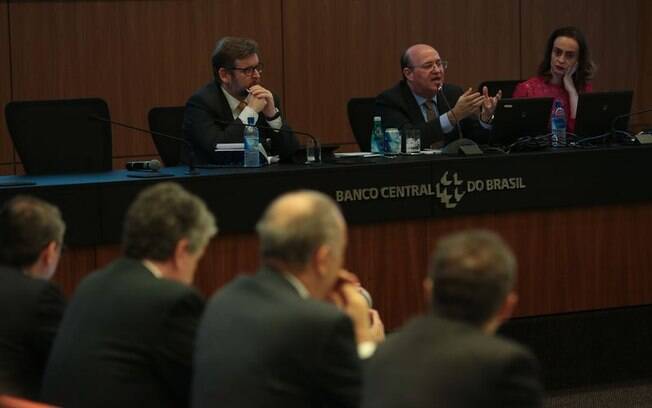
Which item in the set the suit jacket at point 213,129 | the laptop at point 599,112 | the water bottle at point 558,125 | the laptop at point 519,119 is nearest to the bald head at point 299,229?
the suit jacket at point 213,129

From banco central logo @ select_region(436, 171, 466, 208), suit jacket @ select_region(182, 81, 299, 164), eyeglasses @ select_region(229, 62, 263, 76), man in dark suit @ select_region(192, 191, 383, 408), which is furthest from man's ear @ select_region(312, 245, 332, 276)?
eyeglasses @ select_region(229, 62, 263, 76)

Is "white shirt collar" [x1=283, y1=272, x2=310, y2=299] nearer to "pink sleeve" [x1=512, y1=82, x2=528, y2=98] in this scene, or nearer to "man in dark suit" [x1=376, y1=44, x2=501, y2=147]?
"man in dark suit" [x1=376, y1=44, x2=501, y2=147]

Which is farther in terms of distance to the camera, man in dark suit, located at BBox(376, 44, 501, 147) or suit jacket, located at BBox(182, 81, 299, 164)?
man in dark suit, located at BBox(376, 44, 501, 147)

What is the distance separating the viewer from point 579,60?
21.7 ft

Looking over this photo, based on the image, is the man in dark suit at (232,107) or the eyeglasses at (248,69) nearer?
the man in dark suit at (232,107)

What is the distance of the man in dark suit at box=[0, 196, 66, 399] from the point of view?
318 centimetres

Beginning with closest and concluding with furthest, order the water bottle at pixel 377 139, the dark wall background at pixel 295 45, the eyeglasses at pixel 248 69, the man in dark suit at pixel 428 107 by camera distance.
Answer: the eyeglasses at pixel 248 69
the water bottle at pixel 377 139
the man in dark suit at pixel 428 107
the dark wall background at pixel 295 45

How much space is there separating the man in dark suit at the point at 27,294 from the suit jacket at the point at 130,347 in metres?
0.18

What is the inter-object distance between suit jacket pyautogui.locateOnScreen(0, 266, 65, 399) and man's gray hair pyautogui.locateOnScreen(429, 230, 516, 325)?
120cm

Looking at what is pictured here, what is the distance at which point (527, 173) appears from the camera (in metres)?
5.53

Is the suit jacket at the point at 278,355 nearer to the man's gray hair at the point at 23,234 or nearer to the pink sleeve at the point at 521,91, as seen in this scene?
the man's gray hair at the point at 23,234

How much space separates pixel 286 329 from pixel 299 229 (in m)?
0.24

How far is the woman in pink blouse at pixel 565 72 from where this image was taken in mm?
6574

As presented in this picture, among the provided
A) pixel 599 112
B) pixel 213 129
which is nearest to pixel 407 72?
pixel 599 112
